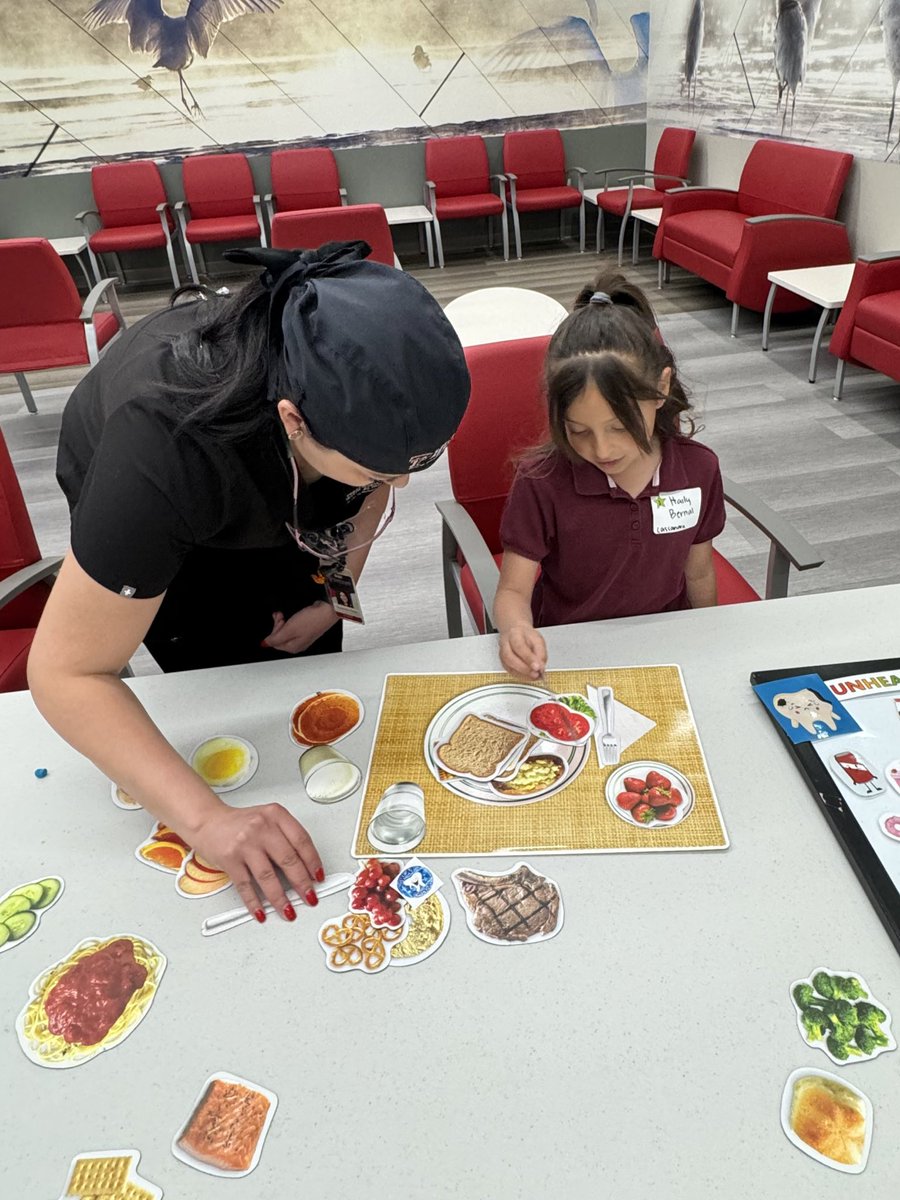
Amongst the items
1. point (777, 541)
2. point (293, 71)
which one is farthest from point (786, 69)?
point (777, 541)

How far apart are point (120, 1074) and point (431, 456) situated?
65cm

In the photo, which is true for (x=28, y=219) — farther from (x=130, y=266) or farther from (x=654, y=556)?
(x=654, y=556)

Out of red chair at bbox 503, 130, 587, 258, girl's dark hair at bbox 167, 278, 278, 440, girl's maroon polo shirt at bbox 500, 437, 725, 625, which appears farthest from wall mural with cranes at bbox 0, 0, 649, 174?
girl's dark hair at bbox 167, 278, 278, 440

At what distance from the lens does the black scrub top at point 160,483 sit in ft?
2.62

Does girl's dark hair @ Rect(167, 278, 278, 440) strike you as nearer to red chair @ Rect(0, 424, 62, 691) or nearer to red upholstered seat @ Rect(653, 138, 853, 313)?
red chair @ Rect(0, 424, 62, 691)

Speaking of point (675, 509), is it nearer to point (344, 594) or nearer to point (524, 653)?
point (524, 653)

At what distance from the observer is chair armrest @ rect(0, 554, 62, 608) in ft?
4.66

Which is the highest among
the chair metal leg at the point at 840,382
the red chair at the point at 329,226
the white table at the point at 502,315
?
the red chair at the point at 329,226

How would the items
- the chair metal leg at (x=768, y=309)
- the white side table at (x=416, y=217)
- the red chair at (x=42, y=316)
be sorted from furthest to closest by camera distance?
the white side table at (x=416, y=217) → the chair metal leg at (x=768, y=309) → the red chair at (x=42, y=316)

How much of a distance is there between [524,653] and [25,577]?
100cm

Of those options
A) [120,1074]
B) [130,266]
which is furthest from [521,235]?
[120,1074]

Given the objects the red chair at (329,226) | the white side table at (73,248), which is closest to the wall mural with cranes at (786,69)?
the red chair at (329,226)

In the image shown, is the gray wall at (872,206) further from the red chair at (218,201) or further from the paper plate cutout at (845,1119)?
the paper plate cutout at (845,1119)

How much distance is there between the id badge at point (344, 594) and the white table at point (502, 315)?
1825 millimetres
